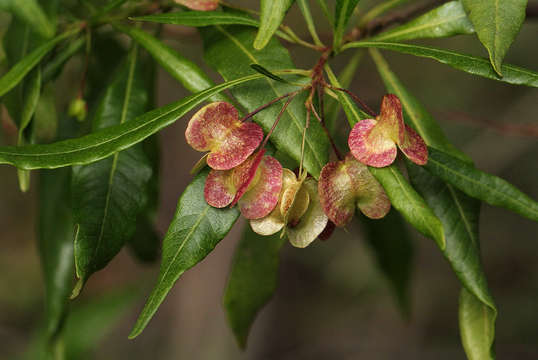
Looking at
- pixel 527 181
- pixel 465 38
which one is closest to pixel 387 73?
pixel 465 38

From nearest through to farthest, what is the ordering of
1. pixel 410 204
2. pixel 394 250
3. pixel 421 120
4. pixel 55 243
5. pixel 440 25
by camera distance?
pixel 410 204 < pixel 440 25 < pixel 421 120 < pixel 55 243 < pixel 394 250

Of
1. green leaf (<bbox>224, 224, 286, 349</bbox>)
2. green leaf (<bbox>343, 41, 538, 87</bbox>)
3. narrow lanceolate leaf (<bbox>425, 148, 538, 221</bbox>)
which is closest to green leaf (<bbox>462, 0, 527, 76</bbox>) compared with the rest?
green leaf (<bbox>343, 41, 538, 87</bbox>)

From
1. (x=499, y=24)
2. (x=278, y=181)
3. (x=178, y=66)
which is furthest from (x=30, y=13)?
(x=499, y=24)

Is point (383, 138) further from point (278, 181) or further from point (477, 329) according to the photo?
point (477, 329)

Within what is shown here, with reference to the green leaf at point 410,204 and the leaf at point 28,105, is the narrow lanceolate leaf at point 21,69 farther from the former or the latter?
the green leaf at point 410,204

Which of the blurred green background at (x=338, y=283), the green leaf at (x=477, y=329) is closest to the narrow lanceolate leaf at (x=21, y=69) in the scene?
the green leaf at (x=477, y=329)

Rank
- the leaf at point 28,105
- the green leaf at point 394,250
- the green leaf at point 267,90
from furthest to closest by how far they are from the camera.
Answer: the green leaf at point 394,250 < the leaf at point 28,105 < the green leaf at point 267,90

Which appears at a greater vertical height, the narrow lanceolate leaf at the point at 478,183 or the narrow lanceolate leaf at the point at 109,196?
the narrow lanceolate leaf at the point at 109,196
